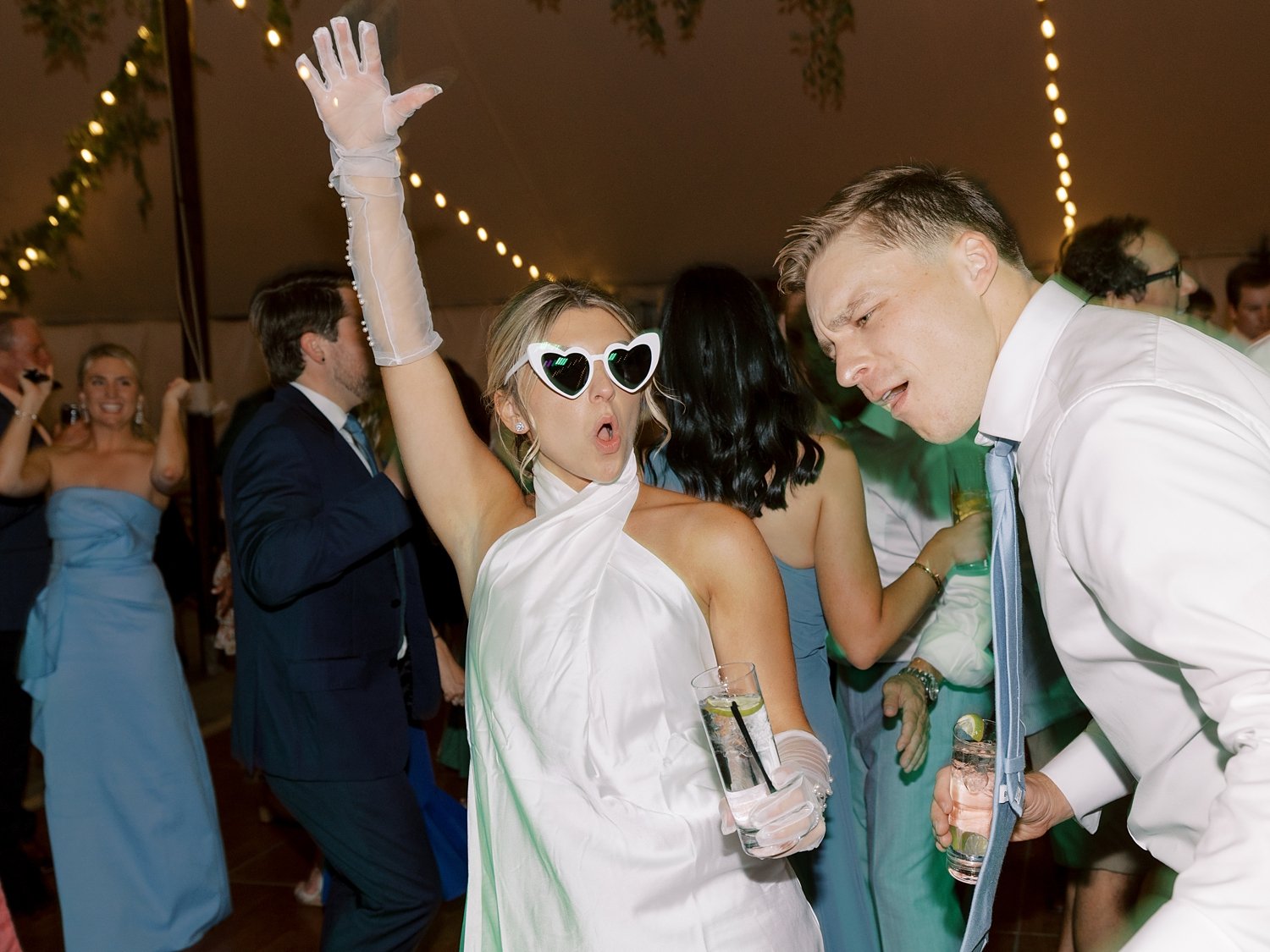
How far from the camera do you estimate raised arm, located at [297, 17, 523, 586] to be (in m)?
1.78

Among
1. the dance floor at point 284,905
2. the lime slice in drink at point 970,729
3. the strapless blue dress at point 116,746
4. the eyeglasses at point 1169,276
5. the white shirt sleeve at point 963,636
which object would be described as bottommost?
the dance floor at point 284,905

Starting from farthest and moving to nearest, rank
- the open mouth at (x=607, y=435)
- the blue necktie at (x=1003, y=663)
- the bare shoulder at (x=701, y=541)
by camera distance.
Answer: the open mouth at (x=607, y=435), the bare shoulder at (x=701, y=541), the blue necktie at (x=1003, y=663)

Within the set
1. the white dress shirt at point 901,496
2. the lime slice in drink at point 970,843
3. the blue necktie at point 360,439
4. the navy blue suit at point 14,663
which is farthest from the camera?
the navy blue suit at point 14,663

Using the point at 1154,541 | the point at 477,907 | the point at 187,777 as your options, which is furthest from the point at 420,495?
the point at 187,777

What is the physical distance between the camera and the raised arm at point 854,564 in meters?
2.45

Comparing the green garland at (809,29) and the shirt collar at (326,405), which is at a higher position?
the green garland at (809,29)

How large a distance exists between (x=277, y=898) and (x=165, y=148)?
648cm

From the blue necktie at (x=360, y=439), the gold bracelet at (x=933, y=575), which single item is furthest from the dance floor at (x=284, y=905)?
the blue necktie at (x=360, y=439)

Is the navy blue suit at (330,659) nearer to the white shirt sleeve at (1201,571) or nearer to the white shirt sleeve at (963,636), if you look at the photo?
the white shirt sleeve at (963,636)

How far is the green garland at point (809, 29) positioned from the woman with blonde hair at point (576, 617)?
235 inches

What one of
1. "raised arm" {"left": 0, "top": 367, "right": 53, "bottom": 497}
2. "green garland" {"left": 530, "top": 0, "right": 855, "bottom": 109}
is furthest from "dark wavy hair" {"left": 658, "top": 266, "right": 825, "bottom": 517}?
"green garland" {"left": 530, "top": 0, "right": 855, "bottom": 109}

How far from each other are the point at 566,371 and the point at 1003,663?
0.81 m

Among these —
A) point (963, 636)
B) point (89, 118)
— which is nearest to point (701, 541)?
point (963, 636)

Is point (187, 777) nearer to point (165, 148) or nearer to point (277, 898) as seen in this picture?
point (277, 898)
